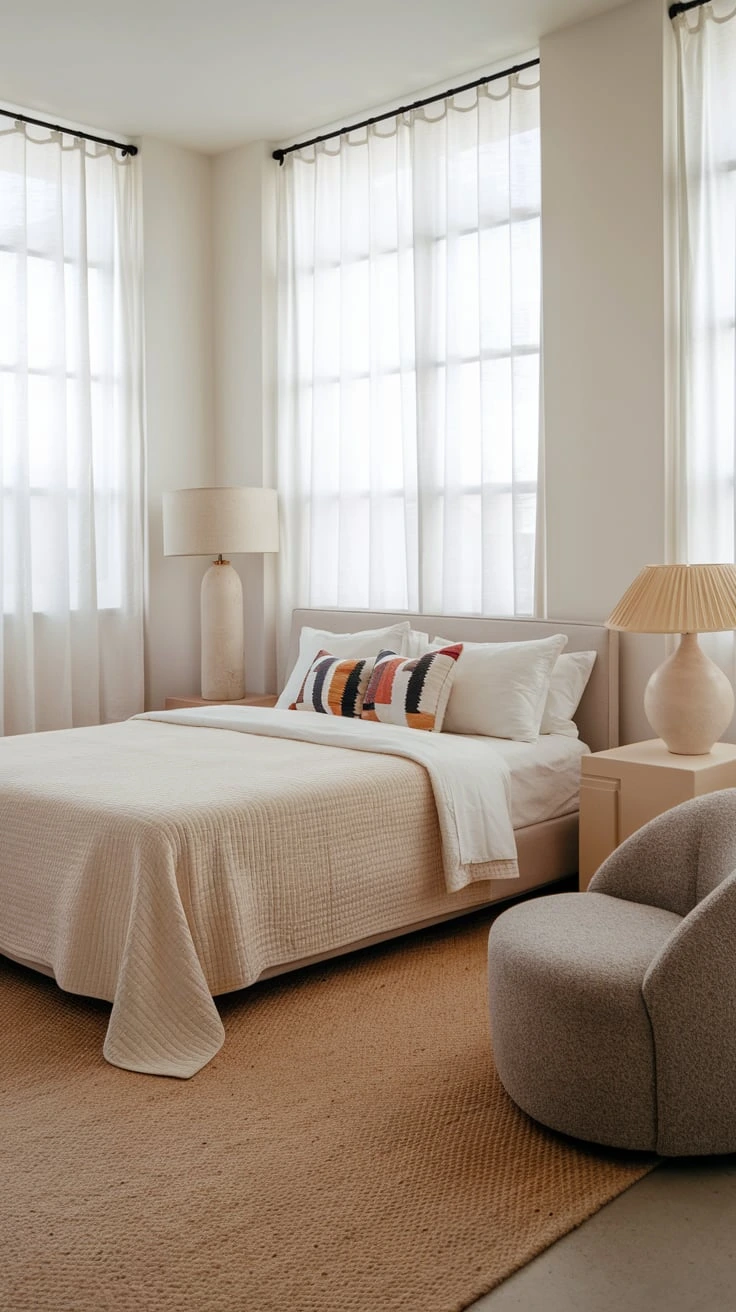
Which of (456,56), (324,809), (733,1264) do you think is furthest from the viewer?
(456,56)

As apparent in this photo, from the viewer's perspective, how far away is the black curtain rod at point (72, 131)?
4.92 metres

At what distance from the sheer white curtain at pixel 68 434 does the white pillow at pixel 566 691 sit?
85.7 inches

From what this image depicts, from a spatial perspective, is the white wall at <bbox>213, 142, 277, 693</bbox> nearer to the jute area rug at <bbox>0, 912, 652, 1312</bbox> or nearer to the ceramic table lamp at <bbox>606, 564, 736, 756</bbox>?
the ceramic table lamp at <bbox>606, 564, 736, 756</bbox>

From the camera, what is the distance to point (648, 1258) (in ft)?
6.15

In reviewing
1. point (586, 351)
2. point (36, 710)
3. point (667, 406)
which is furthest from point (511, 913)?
point (36, 710)

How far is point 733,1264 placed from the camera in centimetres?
186

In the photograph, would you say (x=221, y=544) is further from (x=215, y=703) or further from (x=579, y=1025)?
(x=579, y=1025)

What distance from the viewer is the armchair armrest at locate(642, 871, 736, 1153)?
206 cm

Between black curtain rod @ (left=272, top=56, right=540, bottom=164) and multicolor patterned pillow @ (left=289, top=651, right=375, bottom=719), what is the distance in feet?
7.72

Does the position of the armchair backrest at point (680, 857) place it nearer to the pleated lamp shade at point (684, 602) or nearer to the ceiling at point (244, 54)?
the pleated lamp shade at point (684, 602)

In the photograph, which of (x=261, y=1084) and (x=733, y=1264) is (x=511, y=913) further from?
(x=733, y=1264)

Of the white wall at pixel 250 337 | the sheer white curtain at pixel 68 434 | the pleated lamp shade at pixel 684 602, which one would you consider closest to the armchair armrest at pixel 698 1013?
the pleated lamp shade at pixel 684 602

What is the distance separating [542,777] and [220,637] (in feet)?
6.62

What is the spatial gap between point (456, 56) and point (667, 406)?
1691 millimetres
